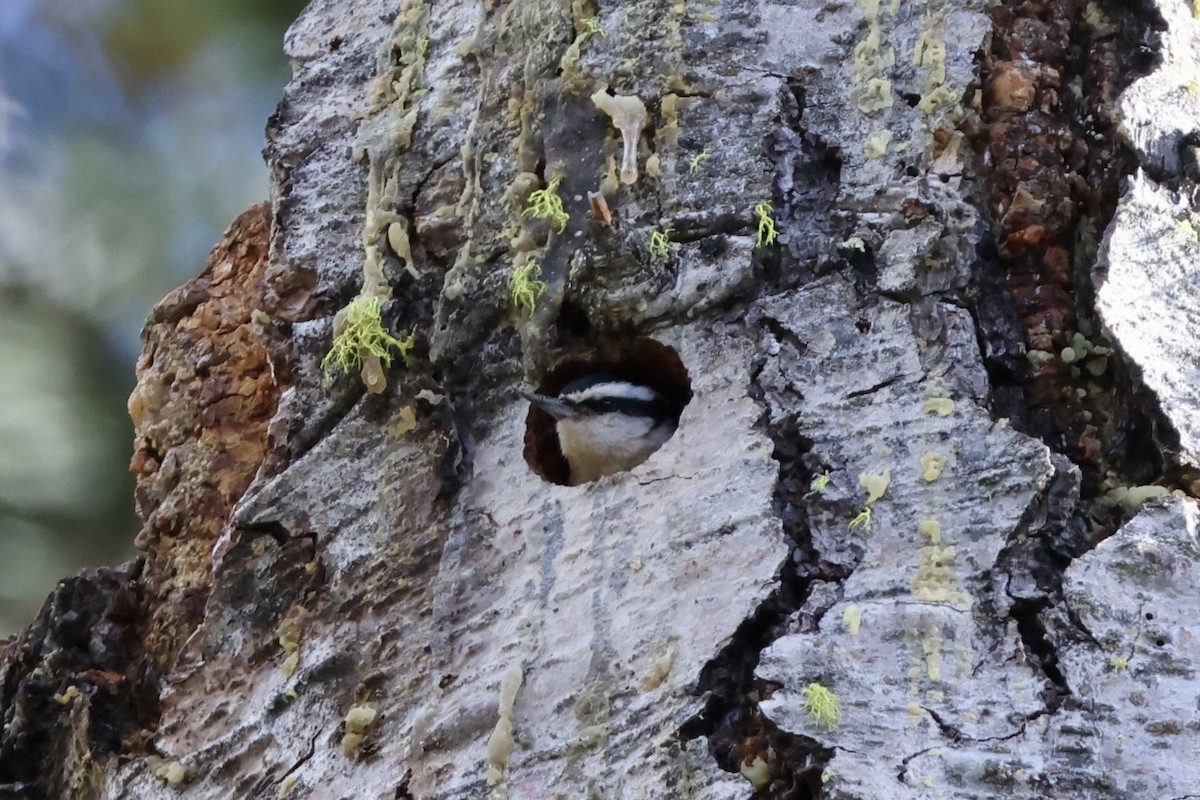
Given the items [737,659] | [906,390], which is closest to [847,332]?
[906,390]

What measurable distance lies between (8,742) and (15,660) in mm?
158

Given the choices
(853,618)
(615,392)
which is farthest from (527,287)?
(853,618)

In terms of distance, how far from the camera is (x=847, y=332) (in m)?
1.98

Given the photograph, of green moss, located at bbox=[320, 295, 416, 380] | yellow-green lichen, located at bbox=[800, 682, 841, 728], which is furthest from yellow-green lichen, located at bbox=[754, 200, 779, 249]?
yellow-green lichen, located at bbox=[800, 682, 841, 728]

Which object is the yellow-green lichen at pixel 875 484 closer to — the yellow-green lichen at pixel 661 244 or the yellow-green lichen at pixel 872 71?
the yellow-green lichen at pixel 661 244

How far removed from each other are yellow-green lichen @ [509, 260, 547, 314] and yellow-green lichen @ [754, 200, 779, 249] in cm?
35

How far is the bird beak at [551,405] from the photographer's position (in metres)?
2.24

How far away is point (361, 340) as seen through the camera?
90.7 inches

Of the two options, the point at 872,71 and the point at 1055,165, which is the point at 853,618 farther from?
the point at 872,71

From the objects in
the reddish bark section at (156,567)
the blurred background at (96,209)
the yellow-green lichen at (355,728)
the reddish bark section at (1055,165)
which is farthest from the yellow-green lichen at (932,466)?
the blurred background at (96,209)

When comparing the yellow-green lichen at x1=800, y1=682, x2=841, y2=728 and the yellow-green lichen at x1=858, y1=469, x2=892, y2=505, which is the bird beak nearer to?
the yellow-green lichen at x1=858, y1=469, x2=892, y2=505

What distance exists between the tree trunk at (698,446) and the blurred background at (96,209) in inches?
47.2

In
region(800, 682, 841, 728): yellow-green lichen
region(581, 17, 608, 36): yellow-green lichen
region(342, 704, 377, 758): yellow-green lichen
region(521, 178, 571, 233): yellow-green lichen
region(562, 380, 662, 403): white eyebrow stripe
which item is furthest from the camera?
region(562, 380, 662, 403): white eyebrow stripe

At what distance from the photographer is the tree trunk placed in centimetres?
166
